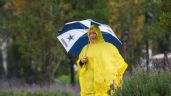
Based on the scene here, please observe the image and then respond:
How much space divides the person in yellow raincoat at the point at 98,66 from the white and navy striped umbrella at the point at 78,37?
2.34 feet

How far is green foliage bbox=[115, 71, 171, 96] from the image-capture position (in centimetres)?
787

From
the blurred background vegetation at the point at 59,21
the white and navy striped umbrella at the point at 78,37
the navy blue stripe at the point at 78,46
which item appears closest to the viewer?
the white and navy striped umbrella at the point at 78,37

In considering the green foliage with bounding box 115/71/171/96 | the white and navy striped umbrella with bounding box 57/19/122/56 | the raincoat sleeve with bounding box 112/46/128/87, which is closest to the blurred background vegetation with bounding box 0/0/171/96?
the white and navy striped umbrella with bounding box 57/19/122/56

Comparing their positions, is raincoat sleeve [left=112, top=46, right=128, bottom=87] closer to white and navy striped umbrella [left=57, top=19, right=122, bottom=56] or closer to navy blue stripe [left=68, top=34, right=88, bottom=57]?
white and navy striped umbrella [left=57, top=19, right=122, bottom=56]

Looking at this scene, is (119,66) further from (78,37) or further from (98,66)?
(78,37)

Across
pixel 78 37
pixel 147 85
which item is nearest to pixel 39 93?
pixel 78 37

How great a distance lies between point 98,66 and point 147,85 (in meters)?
2.48

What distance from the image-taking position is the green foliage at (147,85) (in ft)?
25.8

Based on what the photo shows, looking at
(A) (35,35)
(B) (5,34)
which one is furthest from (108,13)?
(B) (5,34)

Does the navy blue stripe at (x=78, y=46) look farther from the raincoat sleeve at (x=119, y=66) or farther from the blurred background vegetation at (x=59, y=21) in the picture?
the blurred background vegetation at (x=59, y=21)

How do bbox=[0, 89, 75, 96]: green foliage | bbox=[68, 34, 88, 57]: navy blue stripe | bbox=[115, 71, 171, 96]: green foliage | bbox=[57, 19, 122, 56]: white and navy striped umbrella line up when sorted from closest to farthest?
bbox=[115, 71, 171, 96]: green foliage < bbox=[57, 19, 122, 56]: white and navy striped umbrella < bbox=[68, 34, 88, 57]: navy blue stripe < bbox=[0, 89, 75, 96]: green foliage

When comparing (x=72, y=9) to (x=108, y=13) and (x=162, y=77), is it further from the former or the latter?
(x=162, y=77)

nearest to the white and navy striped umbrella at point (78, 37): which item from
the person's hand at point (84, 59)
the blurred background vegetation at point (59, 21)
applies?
the person's hand at point (84, 59)

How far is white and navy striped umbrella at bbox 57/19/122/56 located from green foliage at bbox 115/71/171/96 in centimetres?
278
